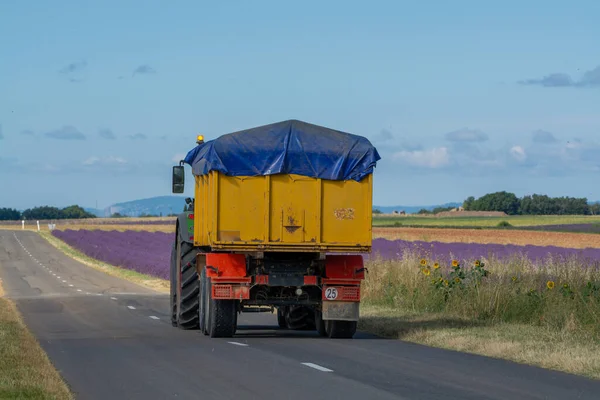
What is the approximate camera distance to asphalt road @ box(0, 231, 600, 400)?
505 inches

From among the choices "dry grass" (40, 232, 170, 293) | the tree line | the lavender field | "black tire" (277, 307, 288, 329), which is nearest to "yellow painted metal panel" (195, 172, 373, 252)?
"black tire" (277, 307, 288, 329)

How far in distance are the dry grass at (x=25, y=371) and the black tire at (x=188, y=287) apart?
2.94 m

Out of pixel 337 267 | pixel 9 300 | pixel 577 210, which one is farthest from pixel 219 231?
pixel 577 210

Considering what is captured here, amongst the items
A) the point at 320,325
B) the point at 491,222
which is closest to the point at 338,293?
the point at 320,325

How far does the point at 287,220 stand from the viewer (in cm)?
→ 1956

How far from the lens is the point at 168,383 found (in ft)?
44.8

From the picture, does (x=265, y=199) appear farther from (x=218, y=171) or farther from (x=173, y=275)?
(x=173, y=275)

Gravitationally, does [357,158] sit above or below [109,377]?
above

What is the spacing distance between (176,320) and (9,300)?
12818mm

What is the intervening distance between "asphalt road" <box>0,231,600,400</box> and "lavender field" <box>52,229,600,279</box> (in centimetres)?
839

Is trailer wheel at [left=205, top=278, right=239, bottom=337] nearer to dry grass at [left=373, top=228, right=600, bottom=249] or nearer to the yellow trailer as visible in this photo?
the yellow trailer

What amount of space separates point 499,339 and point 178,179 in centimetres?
754

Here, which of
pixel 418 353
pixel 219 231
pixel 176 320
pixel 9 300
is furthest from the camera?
pixel 9 300

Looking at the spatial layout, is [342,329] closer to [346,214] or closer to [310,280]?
[310,280]
